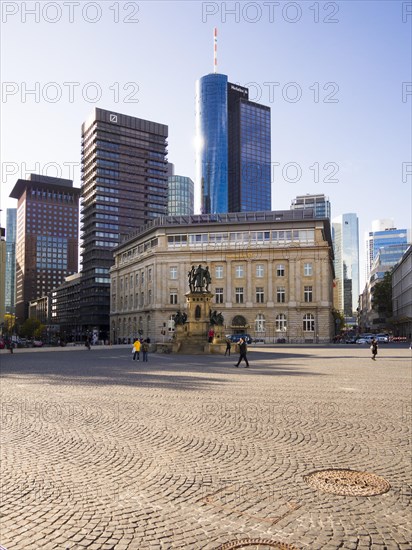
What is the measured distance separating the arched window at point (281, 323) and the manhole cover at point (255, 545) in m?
77.8

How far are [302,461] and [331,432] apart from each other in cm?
225

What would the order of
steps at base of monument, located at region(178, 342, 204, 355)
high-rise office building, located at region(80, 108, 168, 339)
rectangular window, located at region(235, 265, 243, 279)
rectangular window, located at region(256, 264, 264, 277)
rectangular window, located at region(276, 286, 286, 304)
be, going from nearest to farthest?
steps at base of monument, located at region(178, 342, 204, 355) → rectangular window, located at region(276, 286, 286, 304) → rectangular window, located at region(256, 264, 264, 277) → rectangular window, located at region(235, 265, 243, 279) → high-rise office building, located at region(80, 108, 168, 339)

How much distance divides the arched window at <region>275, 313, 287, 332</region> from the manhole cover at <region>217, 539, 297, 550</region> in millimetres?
77751

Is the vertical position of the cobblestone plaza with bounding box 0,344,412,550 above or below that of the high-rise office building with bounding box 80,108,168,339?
below

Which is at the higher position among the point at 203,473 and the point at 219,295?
the point at 219,295

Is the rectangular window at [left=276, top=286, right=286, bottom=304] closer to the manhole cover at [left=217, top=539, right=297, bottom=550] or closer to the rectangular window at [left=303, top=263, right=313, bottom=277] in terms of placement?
the rectangular window at [left=303, top=263, right=313, bottom=277]

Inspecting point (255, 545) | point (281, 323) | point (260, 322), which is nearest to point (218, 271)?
point (260, 322)

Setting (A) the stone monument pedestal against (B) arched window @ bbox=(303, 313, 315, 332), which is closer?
(A) the stone monument pedestal

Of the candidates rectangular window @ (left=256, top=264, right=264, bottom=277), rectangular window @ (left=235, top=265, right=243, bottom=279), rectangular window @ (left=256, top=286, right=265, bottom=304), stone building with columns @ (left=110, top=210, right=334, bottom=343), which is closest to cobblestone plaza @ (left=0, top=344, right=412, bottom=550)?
stone building with columns @ (left=110, top=210, right=334, bottom=343)

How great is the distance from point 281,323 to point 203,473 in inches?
3000

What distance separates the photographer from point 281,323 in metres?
82.3

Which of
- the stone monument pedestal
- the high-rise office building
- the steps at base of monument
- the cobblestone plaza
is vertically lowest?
the steps at base of monument

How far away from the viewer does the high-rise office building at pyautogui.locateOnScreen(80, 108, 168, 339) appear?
141 meters

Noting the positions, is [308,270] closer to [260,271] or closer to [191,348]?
[260,271]
